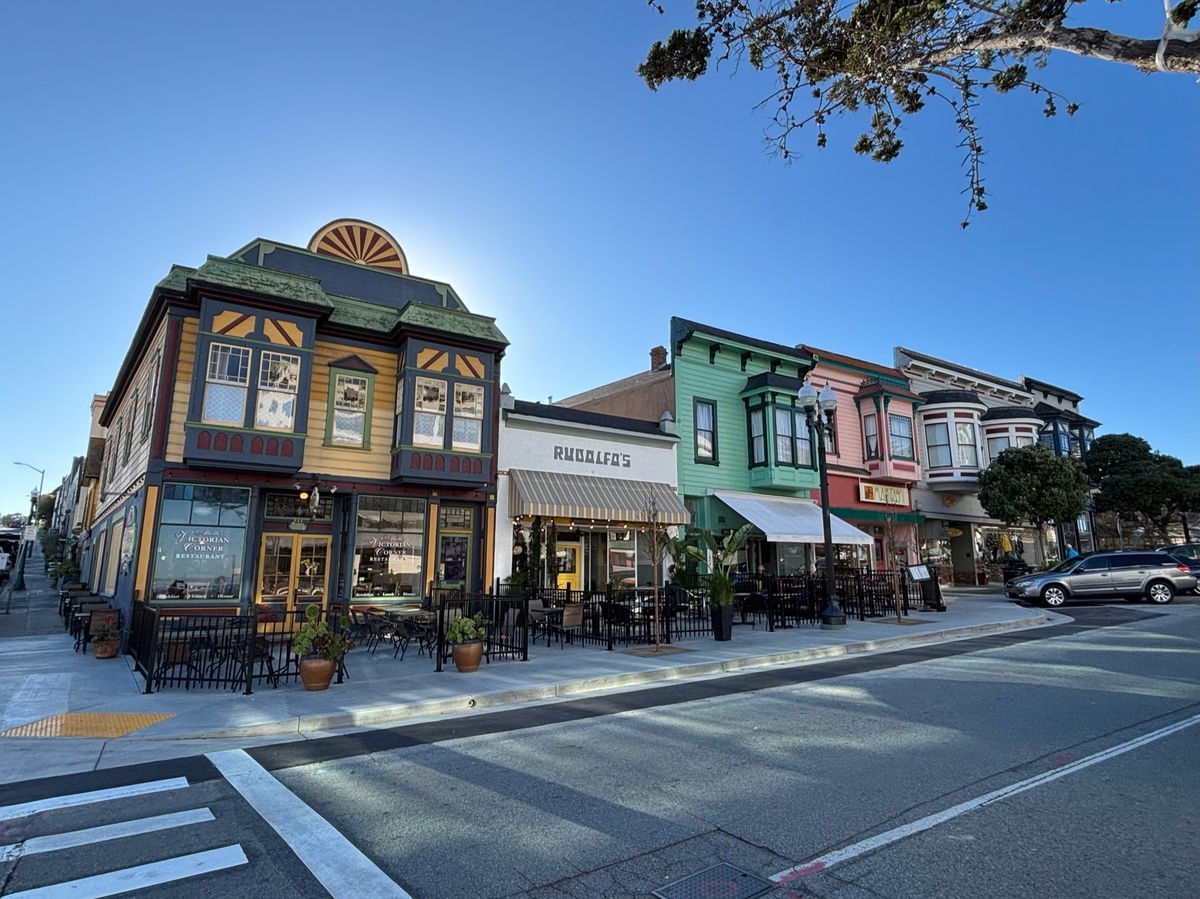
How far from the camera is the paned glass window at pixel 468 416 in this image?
17016 millimetres

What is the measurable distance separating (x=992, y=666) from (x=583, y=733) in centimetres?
769

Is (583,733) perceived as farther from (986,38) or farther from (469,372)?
(469,372)

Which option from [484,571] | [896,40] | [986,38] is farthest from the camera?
[484,571]

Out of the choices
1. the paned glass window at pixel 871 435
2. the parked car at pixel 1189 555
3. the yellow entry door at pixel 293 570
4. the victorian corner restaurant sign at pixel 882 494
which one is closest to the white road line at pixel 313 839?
the yellow entry door at pixel 293 570

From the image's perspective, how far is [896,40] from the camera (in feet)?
25.2

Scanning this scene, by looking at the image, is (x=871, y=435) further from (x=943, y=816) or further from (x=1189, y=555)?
(x=943, y=816)

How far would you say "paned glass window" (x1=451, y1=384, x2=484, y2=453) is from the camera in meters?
17.0

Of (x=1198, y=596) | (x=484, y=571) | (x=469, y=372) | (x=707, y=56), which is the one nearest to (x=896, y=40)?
(x=707, y=56)

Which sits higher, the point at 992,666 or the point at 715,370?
the point at 715,370

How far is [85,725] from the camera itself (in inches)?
305

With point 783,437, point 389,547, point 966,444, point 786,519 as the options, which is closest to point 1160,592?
point 966,444

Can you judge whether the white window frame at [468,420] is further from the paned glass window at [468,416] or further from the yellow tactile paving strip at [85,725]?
the yellow tactile paving strip at [85,725]

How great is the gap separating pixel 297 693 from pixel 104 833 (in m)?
5.01

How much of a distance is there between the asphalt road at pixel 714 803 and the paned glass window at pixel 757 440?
50.8 feet
